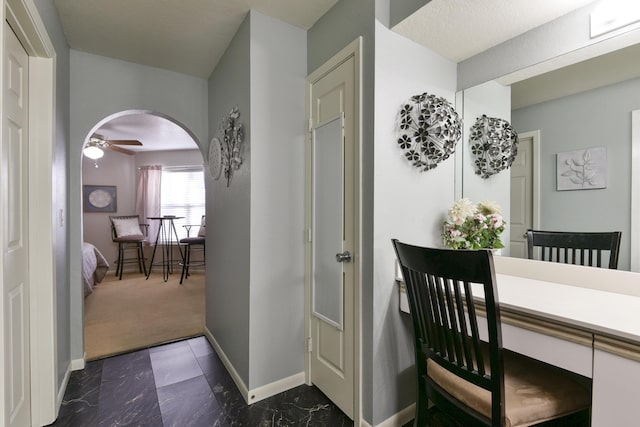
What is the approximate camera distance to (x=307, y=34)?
2.06m

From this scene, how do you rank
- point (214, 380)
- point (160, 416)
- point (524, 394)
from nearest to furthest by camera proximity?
point (524, 394), point (160, 416), point (214, 380)

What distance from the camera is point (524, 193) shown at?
1608mm

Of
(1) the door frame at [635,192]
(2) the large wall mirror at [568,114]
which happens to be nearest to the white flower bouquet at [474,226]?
(2) the large wall mirror at [568,114]

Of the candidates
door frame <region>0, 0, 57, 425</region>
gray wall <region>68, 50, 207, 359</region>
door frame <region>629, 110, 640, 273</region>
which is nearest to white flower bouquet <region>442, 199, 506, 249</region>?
door frame <region>629, 110, 640, 273</region>

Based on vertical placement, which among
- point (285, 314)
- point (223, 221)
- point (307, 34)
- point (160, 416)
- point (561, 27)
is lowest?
point (160, 416)

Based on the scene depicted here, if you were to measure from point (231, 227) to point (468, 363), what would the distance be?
1698mm

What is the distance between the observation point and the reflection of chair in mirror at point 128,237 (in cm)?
539

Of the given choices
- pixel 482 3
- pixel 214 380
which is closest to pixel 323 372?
pixel 214 380

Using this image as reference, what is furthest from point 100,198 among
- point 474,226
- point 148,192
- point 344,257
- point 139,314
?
point 474,226

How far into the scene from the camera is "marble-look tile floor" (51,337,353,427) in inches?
68.6

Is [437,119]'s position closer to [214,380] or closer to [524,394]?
[524,394]

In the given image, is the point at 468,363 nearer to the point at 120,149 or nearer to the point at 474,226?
the point at 474,226

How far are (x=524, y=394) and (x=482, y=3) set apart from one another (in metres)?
1.62

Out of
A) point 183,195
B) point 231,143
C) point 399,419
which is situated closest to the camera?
point 399,419
